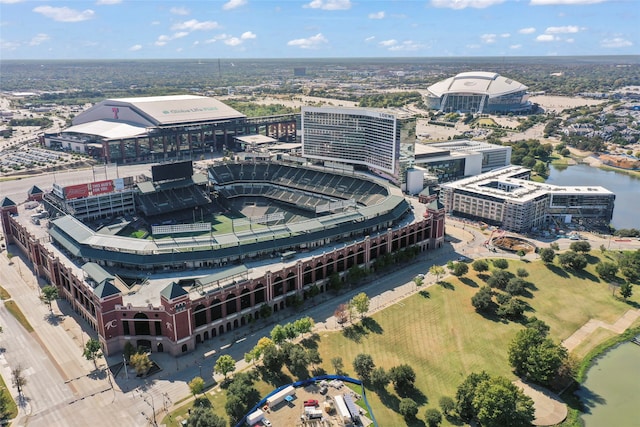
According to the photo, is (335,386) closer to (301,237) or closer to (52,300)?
(301,237)

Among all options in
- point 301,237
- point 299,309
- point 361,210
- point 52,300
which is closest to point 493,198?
point 361,210

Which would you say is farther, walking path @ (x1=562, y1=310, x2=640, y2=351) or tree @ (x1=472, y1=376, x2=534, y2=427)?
walking path @ (x1=562, y1=310, x2=640, y2=351)

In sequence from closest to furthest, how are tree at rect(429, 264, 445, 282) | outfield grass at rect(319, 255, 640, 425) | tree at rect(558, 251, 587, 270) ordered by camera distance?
outfield grass at rect(319, 255, 640, 425), tree at rect(429, 264, 445, 282), tree at rect(558, 251, 587, 270)

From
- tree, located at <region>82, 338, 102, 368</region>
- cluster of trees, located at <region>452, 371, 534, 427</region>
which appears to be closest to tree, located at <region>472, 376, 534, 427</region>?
cluster of trees, located at <region>452, 371, 534, 427</region>

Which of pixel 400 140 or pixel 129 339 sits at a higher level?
pixel 400 140

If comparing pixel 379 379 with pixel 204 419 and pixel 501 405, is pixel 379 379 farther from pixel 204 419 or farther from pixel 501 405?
pixel 204 419

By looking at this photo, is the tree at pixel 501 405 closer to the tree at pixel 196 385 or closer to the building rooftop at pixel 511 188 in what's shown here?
the tree at pixel 196 385

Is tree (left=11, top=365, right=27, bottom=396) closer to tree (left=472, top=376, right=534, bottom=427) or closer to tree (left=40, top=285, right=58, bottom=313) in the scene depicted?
tree (left=40, top=285, right=58, bottom=313)
